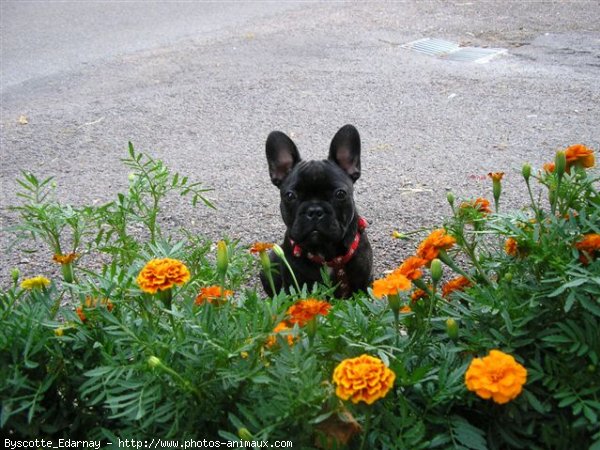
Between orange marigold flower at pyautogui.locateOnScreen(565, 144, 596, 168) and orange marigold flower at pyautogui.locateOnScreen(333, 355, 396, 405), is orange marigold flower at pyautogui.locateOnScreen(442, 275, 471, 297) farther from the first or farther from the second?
orange marigold flower at pyautogui.locateOnScreen(333, 355, 396, 405)

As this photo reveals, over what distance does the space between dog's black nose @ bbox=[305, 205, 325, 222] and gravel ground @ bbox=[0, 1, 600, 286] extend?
2.91 feet

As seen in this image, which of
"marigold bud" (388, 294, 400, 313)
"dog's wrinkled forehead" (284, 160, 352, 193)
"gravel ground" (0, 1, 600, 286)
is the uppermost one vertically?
"marigold bud" (388, 294, 400, 313)

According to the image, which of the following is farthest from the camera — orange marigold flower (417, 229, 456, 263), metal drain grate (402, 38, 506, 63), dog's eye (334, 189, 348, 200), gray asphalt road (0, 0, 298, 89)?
gray asphalt road (0, 0, 298, 89)

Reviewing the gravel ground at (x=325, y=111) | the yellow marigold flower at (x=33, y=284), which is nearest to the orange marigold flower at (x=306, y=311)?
the yellow marigold flower at (x=33, y=284)

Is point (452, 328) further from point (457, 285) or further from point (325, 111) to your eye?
point (325, 111)

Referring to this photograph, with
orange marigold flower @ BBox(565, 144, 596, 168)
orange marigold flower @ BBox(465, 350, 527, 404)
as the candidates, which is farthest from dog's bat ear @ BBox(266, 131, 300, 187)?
orange marigold flower @ BBox(465, 350, 527, 404)

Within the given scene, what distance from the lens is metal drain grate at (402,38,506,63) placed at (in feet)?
25.4

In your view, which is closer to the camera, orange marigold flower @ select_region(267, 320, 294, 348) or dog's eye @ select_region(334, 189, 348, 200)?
orange marigold flower @ select_region(267, 320, 294, 348)

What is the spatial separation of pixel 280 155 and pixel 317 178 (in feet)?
1.22

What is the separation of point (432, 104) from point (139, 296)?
199 inches

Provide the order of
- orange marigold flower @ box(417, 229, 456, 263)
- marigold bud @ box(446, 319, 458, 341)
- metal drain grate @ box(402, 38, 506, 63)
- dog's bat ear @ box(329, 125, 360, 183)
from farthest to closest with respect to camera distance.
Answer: metal drain grate @ box(402, 38, 506, 63), dog's bat ear @ box(329, 125, 360, 183), orange marigold flower @ box(417, 229, 456, 263), marigold bud @ box(446, 319, 458, 341)

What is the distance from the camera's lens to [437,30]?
8773mm

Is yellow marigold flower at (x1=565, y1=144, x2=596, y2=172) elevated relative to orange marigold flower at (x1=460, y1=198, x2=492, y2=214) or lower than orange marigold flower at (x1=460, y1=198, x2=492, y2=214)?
elevated

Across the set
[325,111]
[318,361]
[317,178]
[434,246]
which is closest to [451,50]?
[325,111]
